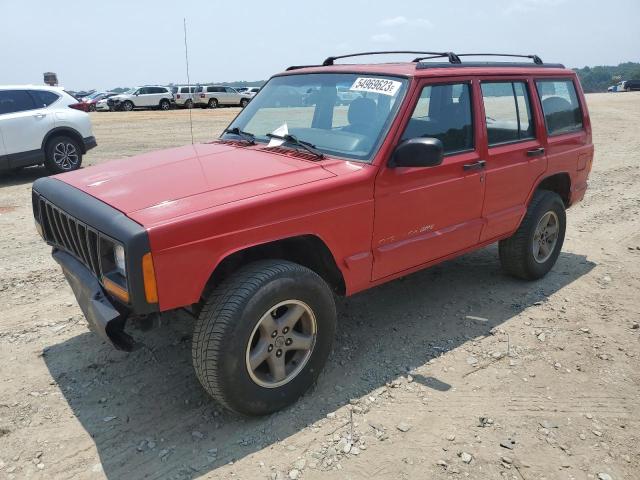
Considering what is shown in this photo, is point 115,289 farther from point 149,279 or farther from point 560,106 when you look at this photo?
point 560,106

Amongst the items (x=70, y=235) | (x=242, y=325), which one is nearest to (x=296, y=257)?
(x=242, y=325)

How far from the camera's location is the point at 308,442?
2.92 m

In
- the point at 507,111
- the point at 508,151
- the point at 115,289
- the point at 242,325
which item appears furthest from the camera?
the point at 507,111

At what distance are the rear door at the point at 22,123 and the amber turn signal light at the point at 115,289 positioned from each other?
793cm

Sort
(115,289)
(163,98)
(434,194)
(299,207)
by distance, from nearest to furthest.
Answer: (115,289)
(299,207)
(434,194)
(163,98)

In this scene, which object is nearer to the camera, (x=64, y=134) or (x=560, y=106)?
(x=560, y=106)

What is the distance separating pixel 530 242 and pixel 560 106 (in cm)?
132

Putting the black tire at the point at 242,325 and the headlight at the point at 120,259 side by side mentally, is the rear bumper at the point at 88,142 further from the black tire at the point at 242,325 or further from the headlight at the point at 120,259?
the black tire at the point at 242,325

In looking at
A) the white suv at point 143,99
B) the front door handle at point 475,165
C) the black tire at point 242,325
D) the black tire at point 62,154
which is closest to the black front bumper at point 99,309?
the black tire at point 242,325

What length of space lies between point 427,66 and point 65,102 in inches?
340

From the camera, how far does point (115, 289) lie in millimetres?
2686

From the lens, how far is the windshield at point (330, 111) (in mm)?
3512

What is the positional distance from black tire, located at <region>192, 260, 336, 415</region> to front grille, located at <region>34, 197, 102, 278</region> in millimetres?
661

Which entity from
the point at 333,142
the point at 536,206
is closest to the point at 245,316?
the point at 333,142
